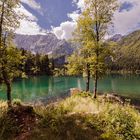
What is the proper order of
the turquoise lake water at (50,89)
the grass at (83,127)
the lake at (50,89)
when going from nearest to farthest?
the grass at (83,127)
the lake at (50,89)
the turquoise lake water at (50,89)

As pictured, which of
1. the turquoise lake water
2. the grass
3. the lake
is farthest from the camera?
the turquoise lake water

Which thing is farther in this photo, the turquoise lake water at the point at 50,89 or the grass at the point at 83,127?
the turquoise lake water at the point at 50,89

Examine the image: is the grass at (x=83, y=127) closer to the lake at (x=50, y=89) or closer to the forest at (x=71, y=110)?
the forest at (x=71, y=110)

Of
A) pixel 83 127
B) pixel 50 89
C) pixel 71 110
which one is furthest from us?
pixel 50 89

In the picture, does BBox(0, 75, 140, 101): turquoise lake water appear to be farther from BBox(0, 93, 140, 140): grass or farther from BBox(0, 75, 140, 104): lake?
BBox(0, 93, 140, 140): grass

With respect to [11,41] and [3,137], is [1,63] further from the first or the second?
[3,137]

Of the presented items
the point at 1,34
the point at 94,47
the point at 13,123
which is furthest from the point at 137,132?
the point at 94,47

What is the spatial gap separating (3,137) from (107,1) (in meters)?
23.0

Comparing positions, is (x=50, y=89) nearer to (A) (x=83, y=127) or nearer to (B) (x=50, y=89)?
(B) (x=50, y=89)

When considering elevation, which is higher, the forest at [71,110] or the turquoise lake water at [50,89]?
the forest at [71,110]

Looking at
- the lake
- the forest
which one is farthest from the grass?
the lake

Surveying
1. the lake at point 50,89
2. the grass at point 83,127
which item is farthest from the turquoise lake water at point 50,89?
the grass at point 83,127

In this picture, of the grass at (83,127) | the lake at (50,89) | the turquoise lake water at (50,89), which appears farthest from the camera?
the turquoise lake water at (50,89)

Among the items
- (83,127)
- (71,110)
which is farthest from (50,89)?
(83,127)
